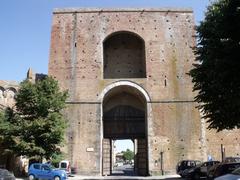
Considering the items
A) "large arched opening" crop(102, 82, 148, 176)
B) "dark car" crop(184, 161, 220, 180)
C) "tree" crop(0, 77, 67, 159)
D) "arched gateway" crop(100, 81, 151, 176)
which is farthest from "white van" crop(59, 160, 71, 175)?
"dark car" crop(184, 161, 220, 180)

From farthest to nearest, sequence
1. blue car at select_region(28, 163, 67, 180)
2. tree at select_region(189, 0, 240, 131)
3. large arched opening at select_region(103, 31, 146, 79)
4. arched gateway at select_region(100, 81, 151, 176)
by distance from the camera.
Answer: large arched opening at select_region(103, 31, 146, 79) < arched gateway at select_region(100, 81, 151, 176) < blue car at select_region(28, 163, 67, 180) < tree at select_region(189, 0, 240, 131)

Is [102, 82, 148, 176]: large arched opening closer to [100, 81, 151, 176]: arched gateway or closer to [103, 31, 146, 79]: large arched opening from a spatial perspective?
[100, 81, 151, 176]: arched gateway

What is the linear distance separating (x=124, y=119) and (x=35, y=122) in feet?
31.8

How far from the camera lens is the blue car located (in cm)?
2081

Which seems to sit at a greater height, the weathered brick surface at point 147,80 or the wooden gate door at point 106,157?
the weathered brick surface at point 147,80

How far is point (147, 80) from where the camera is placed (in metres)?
27.3

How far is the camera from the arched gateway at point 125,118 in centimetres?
2731

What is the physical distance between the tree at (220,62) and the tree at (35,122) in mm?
10388

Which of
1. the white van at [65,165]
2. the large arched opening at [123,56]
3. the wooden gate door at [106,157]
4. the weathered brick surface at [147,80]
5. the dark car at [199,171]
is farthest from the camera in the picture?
the large arched opening at [123,56]

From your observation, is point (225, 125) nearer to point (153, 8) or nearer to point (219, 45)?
point (219, 45)

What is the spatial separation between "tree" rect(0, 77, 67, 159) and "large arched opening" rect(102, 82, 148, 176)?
18.9ft

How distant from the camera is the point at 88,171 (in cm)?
2553

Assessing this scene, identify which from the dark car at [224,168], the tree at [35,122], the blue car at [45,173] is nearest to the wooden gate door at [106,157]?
the tree at [35,122]

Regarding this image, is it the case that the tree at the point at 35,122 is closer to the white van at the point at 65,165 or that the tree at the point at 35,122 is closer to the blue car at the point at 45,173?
the blue car at the point at 45,173
